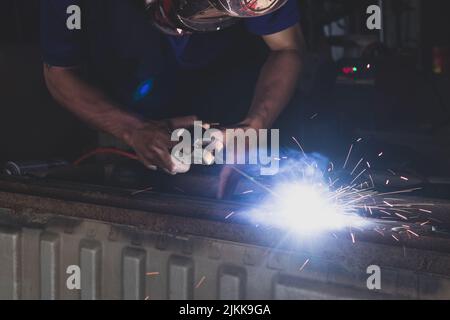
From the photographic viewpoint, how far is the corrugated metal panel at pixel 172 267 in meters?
1.54

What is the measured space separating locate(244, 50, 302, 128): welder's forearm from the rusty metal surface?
1.01m

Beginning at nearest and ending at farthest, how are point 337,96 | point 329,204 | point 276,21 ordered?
point 329,204, point 276,21, point 337,96

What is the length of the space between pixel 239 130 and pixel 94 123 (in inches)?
23.0

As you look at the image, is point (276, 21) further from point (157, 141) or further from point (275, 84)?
point (157, 141)

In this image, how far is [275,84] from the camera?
290cm

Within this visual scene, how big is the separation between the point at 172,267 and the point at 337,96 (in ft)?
11.1

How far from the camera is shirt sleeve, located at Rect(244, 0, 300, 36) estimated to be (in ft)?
9.39

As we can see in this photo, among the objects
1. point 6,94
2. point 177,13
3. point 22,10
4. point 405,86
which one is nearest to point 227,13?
point 177,13

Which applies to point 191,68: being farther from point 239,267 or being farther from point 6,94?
point 239,267

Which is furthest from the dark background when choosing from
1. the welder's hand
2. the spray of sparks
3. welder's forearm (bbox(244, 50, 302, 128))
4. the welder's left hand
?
the welder's left hand

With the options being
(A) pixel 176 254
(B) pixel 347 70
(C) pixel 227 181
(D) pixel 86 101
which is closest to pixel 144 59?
(D) pixel 86 101

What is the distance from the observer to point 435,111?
16.8ft

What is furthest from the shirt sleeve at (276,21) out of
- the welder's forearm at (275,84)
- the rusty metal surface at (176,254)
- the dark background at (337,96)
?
the rusty metal surface at (176,254)

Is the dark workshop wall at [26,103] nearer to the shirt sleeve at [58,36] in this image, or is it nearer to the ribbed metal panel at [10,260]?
the shirt sleeve at [58,36]
